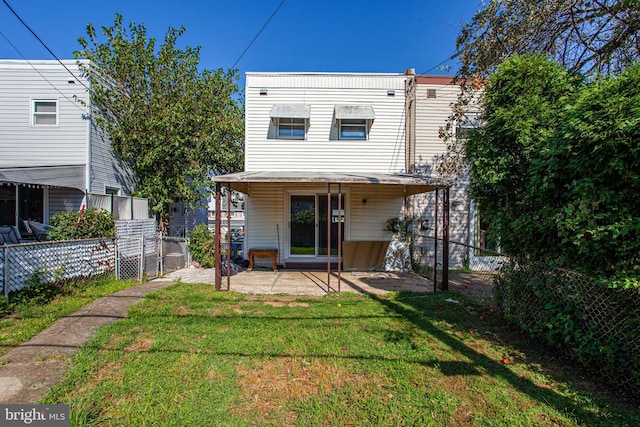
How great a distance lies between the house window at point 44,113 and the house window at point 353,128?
9.25 metres

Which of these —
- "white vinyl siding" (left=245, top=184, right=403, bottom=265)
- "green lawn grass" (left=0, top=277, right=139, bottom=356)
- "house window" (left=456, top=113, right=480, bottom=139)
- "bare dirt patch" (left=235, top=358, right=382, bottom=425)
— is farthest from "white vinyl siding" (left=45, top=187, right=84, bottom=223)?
"house window" (left=456, top=113, right=480, bottom=139)

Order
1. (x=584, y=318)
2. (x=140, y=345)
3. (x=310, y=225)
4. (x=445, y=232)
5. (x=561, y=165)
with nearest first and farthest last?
1. (x=584, y=318)
2. (x=561, y=165)
3. (x=140, y=345)
4. (x=445, y=232)
5. (x=310, y=225)

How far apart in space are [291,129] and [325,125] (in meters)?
1.12

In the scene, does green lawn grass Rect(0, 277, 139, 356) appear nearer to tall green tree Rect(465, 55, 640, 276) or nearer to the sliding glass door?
the sliding glass door

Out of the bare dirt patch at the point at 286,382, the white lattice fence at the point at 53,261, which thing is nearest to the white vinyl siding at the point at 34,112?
the white lattice fence at the point at 53,261

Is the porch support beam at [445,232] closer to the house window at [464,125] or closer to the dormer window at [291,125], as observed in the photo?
the house window at [464,125]

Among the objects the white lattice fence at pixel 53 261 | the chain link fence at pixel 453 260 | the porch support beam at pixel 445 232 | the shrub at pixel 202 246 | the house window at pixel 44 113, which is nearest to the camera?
the white lattice fence at pixel 53 261

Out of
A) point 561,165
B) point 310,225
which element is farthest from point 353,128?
point 561,165

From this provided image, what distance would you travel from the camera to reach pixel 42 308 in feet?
15.9

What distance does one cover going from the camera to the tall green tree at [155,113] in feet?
31.8

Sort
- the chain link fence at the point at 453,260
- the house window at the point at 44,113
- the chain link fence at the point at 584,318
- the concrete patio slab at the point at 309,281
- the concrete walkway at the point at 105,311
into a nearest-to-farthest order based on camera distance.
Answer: the chain link fence at the point at 584,318 < the concrete walkway at the point at 105,311 < the concrete patio slab at the point at 309,281 < the chain link fence at the point at 453,260 < the house window at the point at 44,113

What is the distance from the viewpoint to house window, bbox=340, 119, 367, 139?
31.9ft

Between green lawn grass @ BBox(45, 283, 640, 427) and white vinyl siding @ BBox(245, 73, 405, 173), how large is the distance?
5797 millimetres

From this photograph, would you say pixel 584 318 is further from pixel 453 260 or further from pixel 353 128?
pixel 353 128
